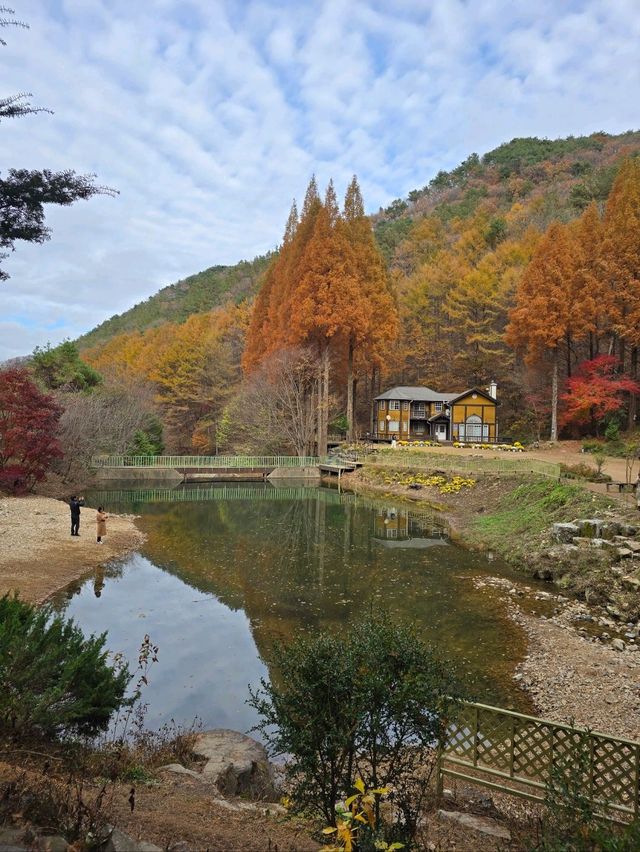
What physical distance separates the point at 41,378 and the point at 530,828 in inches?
1448

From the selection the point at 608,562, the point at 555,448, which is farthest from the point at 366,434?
the point at 608,562

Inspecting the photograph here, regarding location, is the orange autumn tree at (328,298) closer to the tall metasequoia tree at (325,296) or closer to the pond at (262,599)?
the tall metasequoia tree at (325,296)

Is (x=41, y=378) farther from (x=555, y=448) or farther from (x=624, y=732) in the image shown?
(x=624, y=732)

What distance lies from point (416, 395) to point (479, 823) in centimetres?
3855

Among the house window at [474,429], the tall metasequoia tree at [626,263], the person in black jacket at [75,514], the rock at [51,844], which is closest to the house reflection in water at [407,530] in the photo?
the person in black jacket at [75,514]

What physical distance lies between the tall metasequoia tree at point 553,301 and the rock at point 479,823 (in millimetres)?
31015

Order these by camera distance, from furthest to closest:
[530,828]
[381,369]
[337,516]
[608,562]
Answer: [381,369], [337,516], [608,562], [530,828]

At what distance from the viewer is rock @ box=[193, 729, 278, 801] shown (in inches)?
201

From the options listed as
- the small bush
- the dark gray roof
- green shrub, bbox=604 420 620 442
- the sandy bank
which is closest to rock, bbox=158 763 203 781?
the sandy bank

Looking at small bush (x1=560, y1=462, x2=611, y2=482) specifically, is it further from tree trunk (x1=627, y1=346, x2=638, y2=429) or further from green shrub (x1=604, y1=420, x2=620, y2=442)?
tree trunk (x1=627, y1=346, x2=638, y2=429)

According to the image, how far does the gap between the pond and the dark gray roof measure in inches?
802

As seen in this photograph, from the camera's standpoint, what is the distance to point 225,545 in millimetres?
17484

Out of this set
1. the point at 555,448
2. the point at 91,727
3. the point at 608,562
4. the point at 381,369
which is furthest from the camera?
the point at 381,369

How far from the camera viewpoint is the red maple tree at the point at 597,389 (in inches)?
1153
